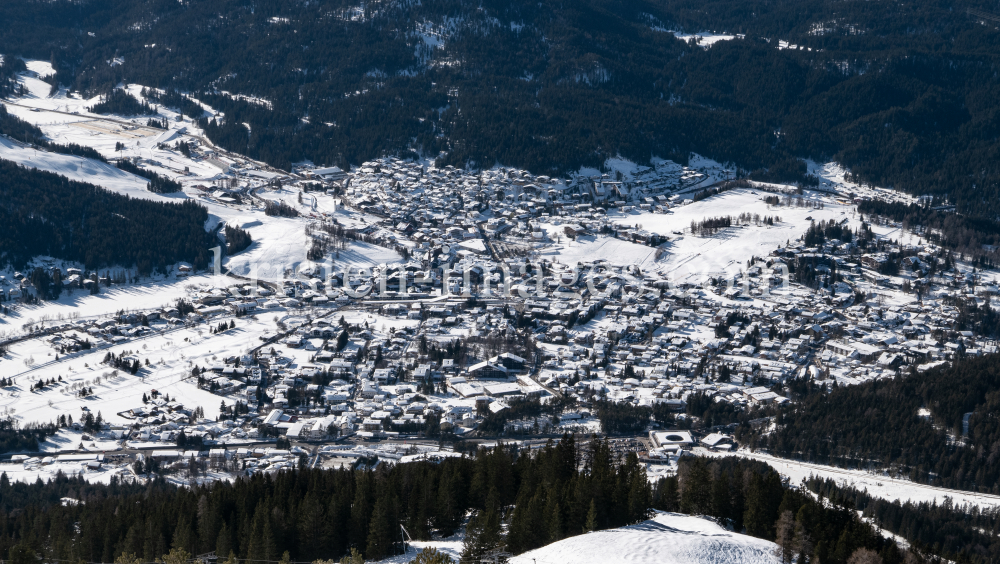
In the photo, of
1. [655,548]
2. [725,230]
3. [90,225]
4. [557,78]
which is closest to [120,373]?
[90,225]

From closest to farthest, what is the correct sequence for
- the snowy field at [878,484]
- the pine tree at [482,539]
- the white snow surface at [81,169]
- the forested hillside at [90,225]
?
the pine tree at [482,539], the snowy field at [878,484], the forested hillside at [90,225], the white snow surface at [81,169]

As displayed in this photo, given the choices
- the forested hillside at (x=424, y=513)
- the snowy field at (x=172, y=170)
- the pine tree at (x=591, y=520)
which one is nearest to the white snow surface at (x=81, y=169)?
the snowy field at (x=172, y=170)

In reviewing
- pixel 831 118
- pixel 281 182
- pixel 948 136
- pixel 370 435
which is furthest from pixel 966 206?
pixel 370 435

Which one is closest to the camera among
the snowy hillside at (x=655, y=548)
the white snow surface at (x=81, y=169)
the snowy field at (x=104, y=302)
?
the snowy hillside at (x=655, y=548)

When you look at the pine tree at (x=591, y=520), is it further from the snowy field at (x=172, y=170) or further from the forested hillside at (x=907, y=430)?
the snowy field at (x=172, y=170)

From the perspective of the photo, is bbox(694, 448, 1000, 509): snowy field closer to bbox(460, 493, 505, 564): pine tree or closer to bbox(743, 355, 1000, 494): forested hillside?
bbox(743, 355, 1000, 494): forested hillside

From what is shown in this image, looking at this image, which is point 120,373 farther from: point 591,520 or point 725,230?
point 725,230
